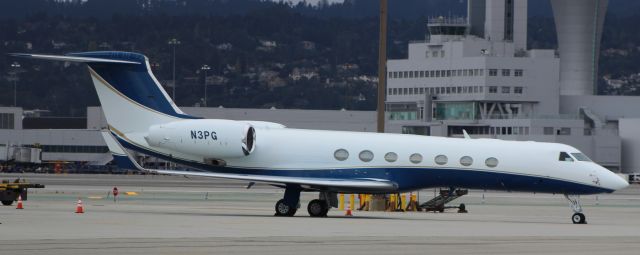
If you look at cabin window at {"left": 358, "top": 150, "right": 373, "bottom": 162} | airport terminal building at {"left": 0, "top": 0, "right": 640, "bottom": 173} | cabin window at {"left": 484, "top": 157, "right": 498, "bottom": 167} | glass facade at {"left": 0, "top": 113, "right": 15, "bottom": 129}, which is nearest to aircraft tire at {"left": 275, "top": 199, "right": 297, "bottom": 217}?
cabin window at {"left": 358, "top": 150, "right": 373, "bottom": 162}

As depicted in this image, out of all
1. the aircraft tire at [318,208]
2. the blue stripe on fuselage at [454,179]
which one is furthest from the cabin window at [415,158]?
the aircraft tire at [318,208]

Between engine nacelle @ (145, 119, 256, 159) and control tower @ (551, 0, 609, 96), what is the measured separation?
104188 millimetres

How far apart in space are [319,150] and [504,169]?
608cm

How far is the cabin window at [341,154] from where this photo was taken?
47.8 m

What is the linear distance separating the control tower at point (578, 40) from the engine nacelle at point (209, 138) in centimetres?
10419

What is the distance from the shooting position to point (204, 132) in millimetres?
47875

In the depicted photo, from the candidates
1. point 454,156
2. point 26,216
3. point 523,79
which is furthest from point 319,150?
point 523,79

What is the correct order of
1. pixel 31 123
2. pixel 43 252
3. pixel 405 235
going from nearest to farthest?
pixel 43 252 → pixel 405 235 → pixel 31 123

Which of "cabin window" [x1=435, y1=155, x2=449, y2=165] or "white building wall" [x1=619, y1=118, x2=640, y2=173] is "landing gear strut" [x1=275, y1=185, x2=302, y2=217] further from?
"white building wall" [x1=619, y1=118, x2=640, y2=173]

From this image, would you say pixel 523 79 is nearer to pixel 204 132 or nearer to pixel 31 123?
pixel 31 123

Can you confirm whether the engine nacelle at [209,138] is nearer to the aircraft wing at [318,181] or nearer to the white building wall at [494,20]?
the aircraft wing at [318,181]

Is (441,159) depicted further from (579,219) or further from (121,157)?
(121,157)

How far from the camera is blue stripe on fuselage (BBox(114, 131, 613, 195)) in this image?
4719 cm

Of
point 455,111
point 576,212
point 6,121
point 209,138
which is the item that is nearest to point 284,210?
point 209,138
